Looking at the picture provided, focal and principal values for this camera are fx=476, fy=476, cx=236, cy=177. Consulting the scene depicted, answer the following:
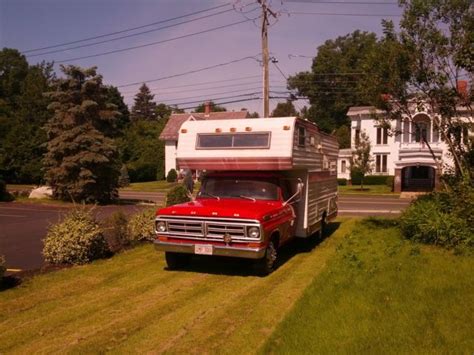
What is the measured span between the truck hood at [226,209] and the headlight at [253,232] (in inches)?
7.8

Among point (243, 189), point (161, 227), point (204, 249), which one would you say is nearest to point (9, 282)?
point (161, 227)

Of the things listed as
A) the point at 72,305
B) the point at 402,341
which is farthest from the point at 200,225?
the point at 402,341

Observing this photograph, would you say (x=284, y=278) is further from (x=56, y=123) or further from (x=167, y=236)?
(x=56, y=123)

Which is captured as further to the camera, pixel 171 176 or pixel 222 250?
pixel 171 176

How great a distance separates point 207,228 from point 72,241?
2847 mm

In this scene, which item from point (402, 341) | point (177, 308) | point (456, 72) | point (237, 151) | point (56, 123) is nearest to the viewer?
point (402, 341)

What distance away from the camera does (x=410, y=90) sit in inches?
491

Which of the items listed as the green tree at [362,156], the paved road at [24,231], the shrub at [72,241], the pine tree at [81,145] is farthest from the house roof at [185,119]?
the shrub at [72,241]

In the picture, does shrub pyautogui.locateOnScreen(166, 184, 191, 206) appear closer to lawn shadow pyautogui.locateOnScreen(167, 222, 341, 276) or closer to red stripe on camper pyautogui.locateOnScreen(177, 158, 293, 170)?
lawn shadow pyautogui.locateOnScreen(167, 222, 341, 276)

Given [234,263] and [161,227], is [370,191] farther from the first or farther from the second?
[161,227]

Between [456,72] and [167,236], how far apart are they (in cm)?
839

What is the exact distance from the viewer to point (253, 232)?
26.7 feet

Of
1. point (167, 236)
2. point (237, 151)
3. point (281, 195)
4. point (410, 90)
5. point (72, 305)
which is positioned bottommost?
point (72, 305)

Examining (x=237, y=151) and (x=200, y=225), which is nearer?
(x=200, y=225)
